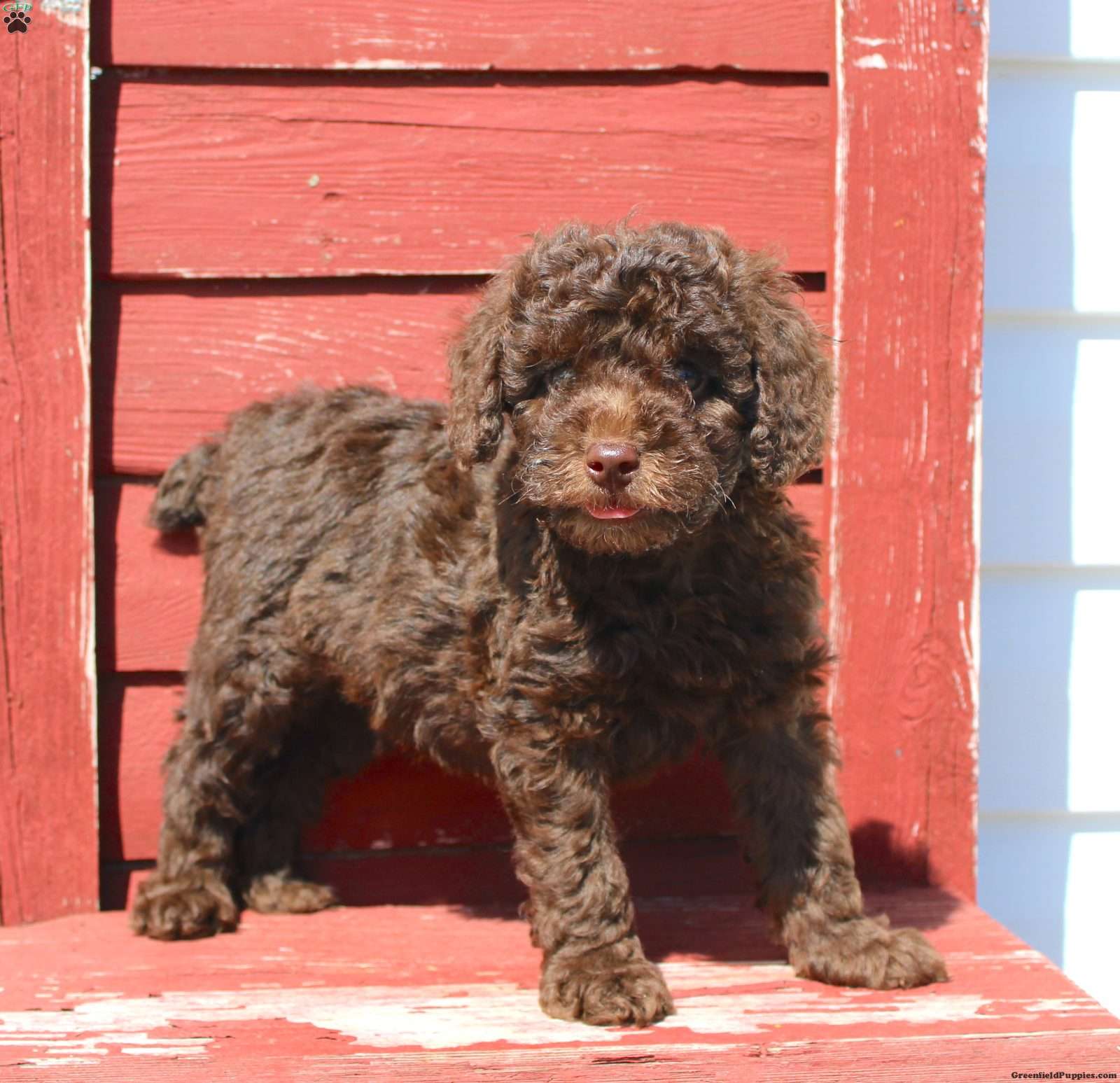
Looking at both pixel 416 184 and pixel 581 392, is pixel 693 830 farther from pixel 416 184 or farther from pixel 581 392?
pixel 416 184

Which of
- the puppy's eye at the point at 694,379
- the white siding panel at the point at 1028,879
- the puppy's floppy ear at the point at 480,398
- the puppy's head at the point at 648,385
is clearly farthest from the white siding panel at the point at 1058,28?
the white siding panel at the point at 1028,879

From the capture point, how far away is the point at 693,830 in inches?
138

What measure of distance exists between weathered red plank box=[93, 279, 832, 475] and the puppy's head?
33.0 inches

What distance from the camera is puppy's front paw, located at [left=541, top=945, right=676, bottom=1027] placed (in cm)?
244

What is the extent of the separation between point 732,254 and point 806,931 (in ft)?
4.80

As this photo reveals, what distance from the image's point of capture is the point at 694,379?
2.49 metres

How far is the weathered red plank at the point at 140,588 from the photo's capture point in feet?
11.0

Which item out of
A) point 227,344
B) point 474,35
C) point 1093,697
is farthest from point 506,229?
point 1093,697

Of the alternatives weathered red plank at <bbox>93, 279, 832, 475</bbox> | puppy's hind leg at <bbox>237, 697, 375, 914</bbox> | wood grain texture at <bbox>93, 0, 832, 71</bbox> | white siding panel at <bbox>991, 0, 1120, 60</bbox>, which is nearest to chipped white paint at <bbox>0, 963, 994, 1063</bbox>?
puppy's hind leg at <bbox>237, 697, 375, 914</bbox>

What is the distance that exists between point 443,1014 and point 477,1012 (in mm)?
69

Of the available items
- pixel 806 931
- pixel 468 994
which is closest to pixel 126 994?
pixel 468 994

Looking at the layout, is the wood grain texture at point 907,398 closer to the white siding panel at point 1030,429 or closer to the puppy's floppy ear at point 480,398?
the white siding panel at point 1030,429

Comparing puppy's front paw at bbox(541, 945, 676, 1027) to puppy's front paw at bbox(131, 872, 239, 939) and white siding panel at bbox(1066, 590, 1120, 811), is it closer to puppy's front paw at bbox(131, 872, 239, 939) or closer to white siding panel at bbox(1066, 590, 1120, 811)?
puppy's front paw at bbox(131, 872, 239, 939)

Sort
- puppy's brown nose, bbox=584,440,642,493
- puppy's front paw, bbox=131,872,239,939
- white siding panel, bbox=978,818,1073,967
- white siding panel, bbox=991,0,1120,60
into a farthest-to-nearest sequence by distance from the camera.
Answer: white siding panel, bbox=978,818,1073,967
white siding panel, bbox=991,0,1120,60
puppy's front paw, bbox=131,872,239,939
puppy's brown nose, bbox=584,440,642,493
